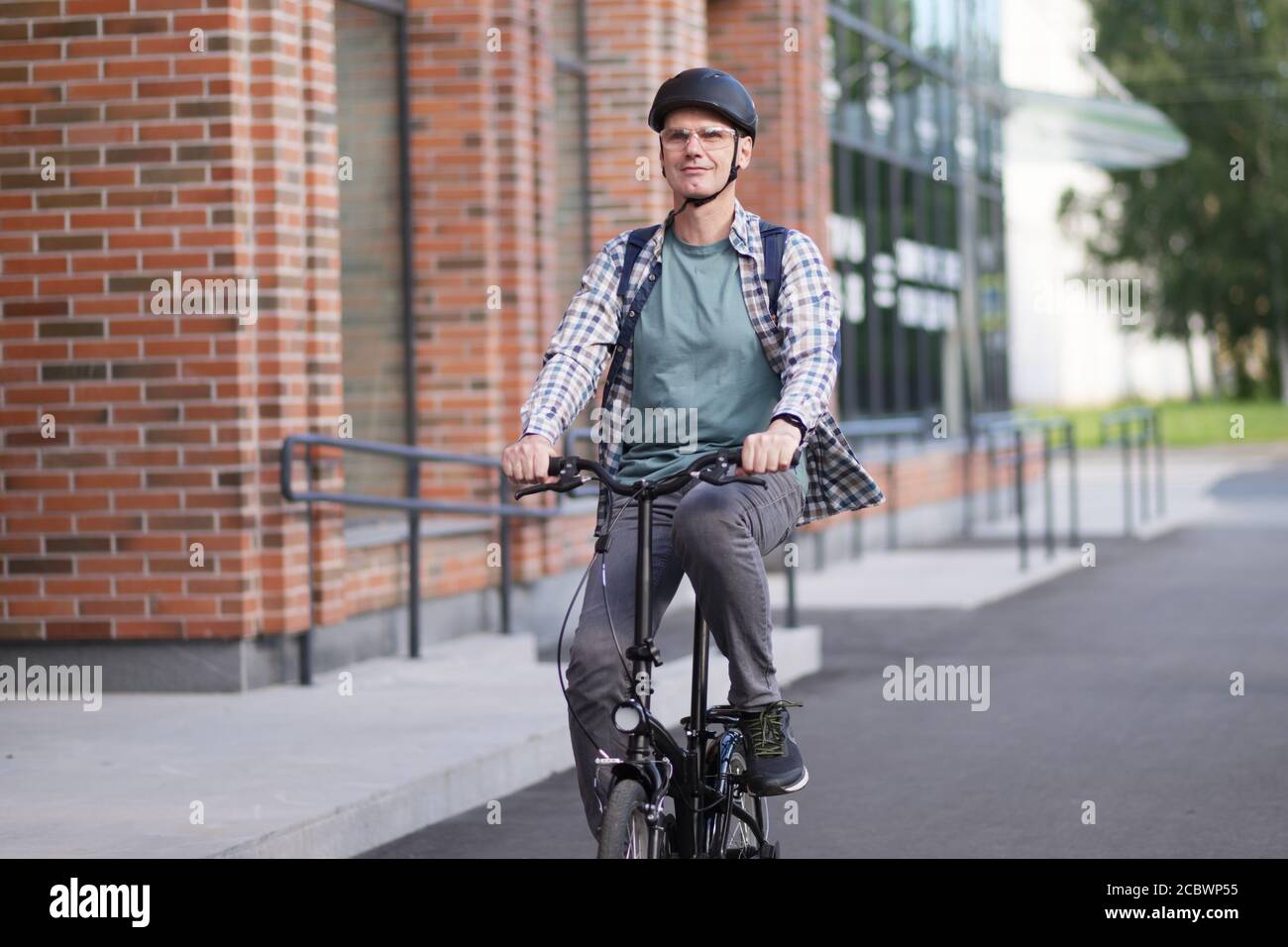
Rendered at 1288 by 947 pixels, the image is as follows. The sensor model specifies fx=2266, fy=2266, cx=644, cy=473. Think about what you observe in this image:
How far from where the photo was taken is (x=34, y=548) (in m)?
10.2

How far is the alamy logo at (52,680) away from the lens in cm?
998

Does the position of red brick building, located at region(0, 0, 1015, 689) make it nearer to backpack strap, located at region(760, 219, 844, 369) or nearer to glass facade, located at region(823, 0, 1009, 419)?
backpack strap, located at region(760, 219, 844, 369)

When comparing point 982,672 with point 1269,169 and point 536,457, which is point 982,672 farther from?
point 1269,169

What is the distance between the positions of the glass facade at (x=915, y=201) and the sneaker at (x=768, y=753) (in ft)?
49.6

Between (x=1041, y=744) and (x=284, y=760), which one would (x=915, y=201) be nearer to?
(x=1041, y=744)

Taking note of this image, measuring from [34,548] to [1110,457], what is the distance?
33.9m

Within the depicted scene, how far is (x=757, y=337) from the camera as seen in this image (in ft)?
17.5

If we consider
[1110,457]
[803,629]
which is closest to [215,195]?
[803,629]

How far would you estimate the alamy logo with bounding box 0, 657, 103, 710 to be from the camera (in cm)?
998

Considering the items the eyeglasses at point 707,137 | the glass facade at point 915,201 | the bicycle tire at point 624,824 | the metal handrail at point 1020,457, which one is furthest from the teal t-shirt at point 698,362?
the glass facade at point 915,201

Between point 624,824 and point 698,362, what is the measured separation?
1.15 m

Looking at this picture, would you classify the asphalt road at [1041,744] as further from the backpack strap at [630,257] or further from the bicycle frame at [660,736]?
the backpack strap at [630,257]
